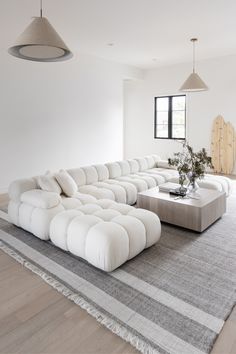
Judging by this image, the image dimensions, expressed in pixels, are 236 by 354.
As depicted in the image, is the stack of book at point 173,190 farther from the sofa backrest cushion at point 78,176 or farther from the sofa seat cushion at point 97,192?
the sofa backrest cushion at point 78,176

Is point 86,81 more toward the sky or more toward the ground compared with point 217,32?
more toward the ground

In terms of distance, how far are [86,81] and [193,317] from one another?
5.89 meters

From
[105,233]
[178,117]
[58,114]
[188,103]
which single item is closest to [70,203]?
[105,233]

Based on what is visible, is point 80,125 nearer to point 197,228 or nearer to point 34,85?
point 34,85

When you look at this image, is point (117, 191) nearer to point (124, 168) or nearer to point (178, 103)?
point (124, 168)

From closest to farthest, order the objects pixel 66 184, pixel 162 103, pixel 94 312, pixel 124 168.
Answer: pixel 94 312
pixel 66 184
pixel 124 168
pixel 162 103

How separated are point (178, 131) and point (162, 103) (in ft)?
3.40

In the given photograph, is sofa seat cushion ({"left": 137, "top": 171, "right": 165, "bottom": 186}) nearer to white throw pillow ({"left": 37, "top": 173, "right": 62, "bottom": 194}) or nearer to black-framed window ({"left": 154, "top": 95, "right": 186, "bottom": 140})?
white throw pillow ({"left": 37, "top": 173, "right": 62, "bottom": 194})

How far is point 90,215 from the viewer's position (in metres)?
2.74

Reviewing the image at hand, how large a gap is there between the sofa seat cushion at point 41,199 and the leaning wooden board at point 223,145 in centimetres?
509

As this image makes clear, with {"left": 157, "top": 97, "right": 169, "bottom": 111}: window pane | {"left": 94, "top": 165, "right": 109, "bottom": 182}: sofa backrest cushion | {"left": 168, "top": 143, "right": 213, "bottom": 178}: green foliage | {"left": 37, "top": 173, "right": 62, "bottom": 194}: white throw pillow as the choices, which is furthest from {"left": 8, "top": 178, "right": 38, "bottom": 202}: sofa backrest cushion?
{"left": 157, "top": 97, "right": 169, "bottom": 111}: window pane

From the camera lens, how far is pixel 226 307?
77.5 inches

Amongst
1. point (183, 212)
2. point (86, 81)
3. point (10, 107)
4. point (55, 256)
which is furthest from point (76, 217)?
point (86, 81)

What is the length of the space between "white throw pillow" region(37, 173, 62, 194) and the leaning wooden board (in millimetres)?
4906
